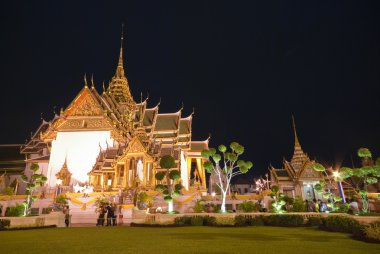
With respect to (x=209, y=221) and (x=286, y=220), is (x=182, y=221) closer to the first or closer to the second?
(x=209, y=221)

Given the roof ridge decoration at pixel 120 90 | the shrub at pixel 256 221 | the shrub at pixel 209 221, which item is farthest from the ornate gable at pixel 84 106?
the shrub at pixel 256 221

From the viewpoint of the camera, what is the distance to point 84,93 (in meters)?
24.9

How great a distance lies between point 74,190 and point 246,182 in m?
55.2

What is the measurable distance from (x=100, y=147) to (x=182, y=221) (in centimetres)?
1376

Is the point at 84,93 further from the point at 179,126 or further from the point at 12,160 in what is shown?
the point at 12,160

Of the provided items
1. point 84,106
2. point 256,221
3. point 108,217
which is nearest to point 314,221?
point 256,221

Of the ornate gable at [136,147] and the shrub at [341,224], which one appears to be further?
the ornate gable at [136,147]

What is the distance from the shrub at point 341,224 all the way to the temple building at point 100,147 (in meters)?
12.8

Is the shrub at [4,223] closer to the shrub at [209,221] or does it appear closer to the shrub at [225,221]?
the shrub at [209,221]

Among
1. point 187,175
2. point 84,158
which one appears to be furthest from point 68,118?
point 187,175

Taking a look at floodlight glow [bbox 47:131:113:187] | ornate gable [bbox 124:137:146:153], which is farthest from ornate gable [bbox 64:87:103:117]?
ornate gable [bbox 124:137:146:153]

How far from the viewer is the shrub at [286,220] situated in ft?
37.8

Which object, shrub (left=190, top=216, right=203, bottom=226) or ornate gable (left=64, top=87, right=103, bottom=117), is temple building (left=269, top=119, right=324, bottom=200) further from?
ornate gable (left=64, top=87, right=103, bottom=117)

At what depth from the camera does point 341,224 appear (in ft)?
31.7
